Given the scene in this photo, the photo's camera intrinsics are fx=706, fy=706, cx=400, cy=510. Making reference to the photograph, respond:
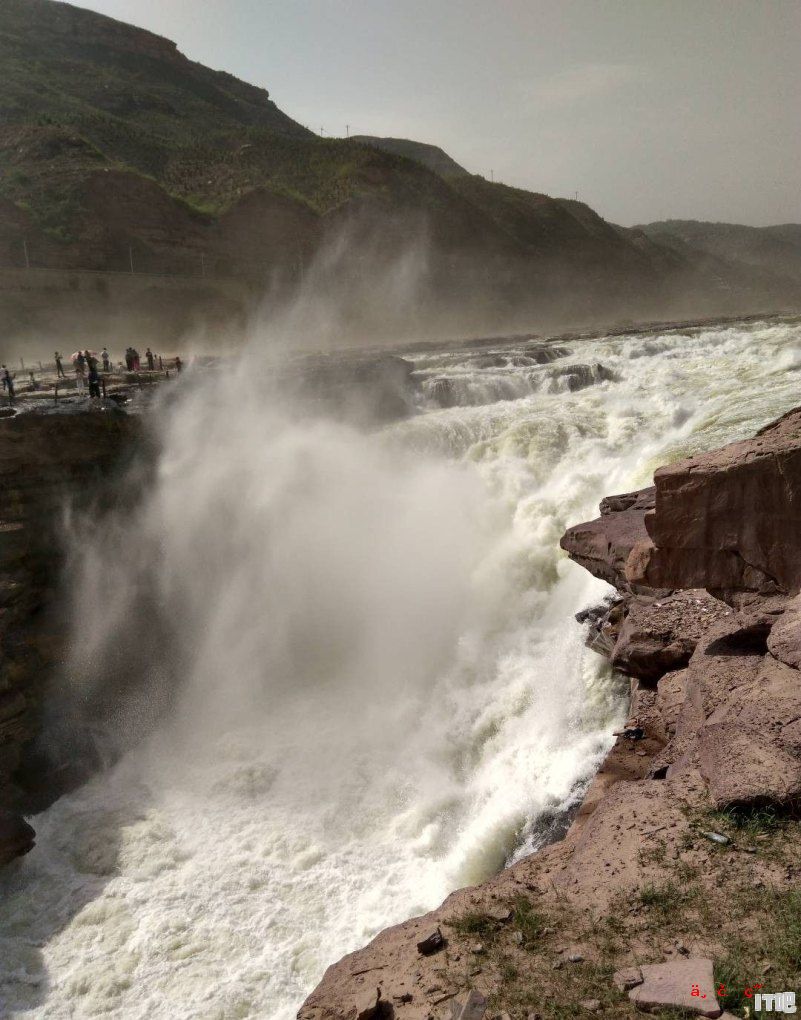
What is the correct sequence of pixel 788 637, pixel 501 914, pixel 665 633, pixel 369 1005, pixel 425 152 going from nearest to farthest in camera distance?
pixel 369 1005, pixel 501 914, pixel 788 637, pixel 665 633, pixel 425 152

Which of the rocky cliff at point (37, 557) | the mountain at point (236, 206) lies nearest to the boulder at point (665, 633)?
the rocky cliff at point (37, 557)

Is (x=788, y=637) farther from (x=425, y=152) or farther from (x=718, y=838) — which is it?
(x=425, y=152)

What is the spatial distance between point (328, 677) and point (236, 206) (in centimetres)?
3752

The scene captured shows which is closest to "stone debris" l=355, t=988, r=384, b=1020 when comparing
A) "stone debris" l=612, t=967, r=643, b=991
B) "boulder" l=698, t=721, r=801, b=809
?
"stone debris" l=612, t=967, r=643, b=991

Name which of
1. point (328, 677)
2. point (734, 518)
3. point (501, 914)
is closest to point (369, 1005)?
point (501, 914)

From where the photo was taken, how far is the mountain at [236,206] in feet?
120

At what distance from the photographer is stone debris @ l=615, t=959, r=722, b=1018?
307 centimetres

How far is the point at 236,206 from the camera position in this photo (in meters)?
41.8

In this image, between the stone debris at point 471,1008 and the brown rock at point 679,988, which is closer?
the brown rock at point 679,988

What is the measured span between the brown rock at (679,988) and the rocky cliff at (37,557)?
28.7 ft

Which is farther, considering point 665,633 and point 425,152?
point 425,152

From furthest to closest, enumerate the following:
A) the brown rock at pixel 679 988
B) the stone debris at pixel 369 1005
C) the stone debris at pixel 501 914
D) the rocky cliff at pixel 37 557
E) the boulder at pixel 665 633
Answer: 1. the rocky cliff at pixel 37 557
2. the boulder at pixel 665 633
3. the stone debris at pixel 501 914
4. the stone debris at pixel 369 1005
5. the brown rock at pixel 679 988

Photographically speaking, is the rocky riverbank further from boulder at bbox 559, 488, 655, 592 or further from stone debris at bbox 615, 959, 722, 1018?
boulder at bbox 559, 488, 655, 592

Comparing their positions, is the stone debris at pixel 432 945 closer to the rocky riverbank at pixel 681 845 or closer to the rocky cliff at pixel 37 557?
the rocky riverbank at pixel 681 845
